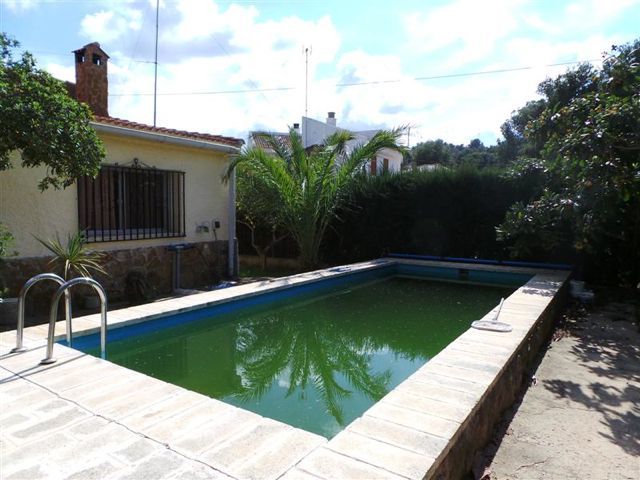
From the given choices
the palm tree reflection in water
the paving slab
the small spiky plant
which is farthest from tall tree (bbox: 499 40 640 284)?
the small spiky plant

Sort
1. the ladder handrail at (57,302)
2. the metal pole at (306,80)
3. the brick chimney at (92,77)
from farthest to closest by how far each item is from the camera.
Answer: the metal pole at (306,80)
the brick chimney at (92,77)
the ladder handrail at (57,302)

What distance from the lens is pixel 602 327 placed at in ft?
24.0

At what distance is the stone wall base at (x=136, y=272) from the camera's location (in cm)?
776

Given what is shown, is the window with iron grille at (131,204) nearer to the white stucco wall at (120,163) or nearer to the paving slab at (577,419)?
the white stucco wall at (120,163)

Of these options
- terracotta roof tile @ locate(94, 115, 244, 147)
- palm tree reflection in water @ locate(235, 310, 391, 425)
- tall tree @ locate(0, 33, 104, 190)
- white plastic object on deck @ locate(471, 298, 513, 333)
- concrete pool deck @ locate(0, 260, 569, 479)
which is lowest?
palm tree reflection in water @ locate(235, 310, 391, 425)

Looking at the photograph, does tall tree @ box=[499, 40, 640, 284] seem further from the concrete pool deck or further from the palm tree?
the concrete pool deck

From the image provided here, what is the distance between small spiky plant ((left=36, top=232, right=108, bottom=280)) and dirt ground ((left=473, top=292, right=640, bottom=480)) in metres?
6.92

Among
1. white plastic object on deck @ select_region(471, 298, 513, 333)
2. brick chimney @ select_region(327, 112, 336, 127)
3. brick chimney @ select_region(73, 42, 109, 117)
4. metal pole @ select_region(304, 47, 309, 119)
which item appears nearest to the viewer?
white plastic object on deck @ select_region(471, 298, 513, 333)

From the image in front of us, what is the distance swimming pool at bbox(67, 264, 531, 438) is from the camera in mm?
4910

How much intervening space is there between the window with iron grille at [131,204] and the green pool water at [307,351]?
3443mm

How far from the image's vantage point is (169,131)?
32.3 feet

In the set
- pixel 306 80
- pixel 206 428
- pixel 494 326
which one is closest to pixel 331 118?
pixel 306 80

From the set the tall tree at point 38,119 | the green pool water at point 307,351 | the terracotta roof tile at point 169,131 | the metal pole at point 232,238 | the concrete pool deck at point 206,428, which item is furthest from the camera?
the metal pole at point 232,238

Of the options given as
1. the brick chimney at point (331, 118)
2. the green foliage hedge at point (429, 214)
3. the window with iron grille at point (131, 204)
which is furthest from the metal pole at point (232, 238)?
the brick chimney at point (331, 118)
